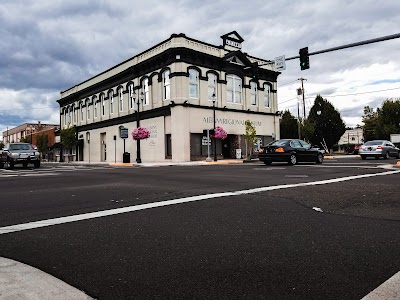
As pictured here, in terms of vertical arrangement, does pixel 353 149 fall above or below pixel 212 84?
below

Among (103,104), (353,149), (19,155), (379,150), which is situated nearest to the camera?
(19,155)

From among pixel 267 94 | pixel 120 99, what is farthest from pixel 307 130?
pixel 120 99

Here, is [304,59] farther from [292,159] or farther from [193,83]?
[193,83]

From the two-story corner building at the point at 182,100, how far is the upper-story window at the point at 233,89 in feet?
0.32

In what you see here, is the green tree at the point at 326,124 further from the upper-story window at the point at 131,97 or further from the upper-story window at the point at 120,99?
the upper-story window at the point at 120,99

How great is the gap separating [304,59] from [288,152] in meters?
4.90

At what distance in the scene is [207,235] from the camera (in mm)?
4004

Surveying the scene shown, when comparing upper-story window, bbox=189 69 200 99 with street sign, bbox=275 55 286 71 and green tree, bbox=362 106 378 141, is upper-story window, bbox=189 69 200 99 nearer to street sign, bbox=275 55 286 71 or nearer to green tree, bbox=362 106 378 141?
street sign, bbox=275 55 286 71

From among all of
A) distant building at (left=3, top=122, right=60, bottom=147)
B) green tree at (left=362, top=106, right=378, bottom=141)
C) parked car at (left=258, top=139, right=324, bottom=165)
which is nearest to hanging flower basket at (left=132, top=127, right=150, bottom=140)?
parked car at (left=258, top=139, right=324, bottom=165)

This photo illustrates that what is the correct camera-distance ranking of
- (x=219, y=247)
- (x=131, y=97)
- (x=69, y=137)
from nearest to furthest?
(x=219, y=247) < (x=131, y=97) < (x=69, y=137)

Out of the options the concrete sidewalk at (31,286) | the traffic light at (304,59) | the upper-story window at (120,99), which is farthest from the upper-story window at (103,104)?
the concrete sidewalk at (31,286)

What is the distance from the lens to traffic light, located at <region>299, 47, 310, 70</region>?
17.2 m

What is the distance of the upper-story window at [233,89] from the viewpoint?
33.4 meters

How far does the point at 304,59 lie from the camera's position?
56.9 feet
